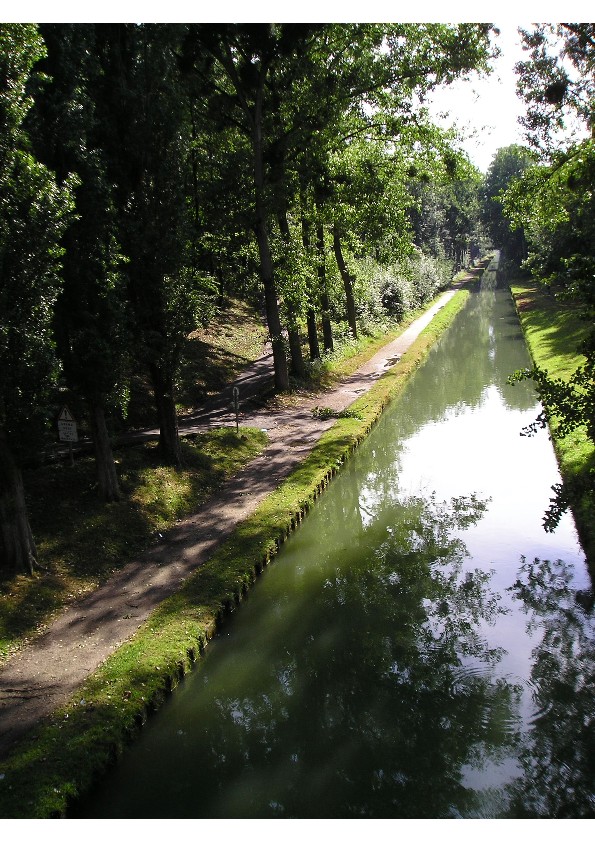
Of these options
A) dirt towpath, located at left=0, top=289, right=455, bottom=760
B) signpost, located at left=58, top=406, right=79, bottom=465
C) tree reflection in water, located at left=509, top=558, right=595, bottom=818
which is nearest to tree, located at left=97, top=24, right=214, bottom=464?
signpost, located at left=58, top=406, right=79, bottom=465

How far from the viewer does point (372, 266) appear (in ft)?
145

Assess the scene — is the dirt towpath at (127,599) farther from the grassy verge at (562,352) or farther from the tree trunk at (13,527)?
the grassy verge at (562,352)

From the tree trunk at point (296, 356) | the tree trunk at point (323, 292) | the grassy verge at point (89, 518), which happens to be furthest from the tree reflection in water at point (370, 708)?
the tree trunk at point (323, 292)

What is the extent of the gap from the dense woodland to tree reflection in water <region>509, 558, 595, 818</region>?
3.53 m

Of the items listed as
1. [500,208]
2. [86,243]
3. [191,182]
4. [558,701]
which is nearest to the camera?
[558,701]

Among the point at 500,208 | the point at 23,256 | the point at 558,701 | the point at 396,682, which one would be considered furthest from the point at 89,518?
the point at 500,208

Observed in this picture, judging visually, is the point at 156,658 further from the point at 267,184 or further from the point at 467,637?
the point at 267,184

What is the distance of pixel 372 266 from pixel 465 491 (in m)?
A: 30.6

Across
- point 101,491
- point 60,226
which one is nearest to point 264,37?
point 60,226

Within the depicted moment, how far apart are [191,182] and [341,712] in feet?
51.7

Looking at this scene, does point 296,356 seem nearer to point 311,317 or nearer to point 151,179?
point 311,317

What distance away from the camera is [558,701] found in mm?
8367

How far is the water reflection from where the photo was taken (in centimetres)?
702

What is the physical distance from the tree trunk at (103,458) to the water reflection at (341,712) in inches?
172
